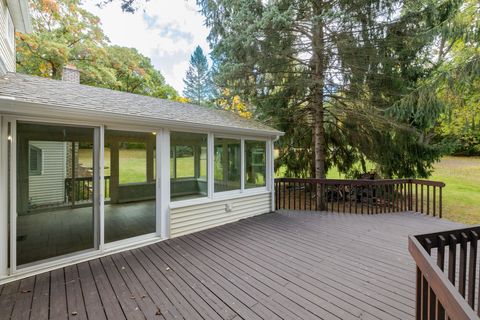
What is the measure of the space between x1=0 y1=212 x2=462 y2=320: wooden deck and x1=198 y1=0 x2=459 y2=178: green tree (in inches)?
160

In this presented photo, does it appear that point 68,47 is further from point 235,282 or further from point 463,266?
point 463,266

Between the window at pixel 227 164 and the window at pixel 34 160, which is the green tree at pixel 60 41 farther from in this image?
the window at pixel 227 164

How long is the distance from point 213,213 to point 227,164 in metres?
1.20

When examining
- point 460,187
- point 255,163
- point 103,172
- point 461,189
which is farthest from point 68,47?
point 460,187

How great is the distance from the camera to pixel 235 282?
9.71 feet

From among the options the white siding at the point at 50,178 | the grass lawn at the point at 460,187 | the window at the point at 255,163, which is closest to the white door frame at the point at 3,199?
the white siding at the point at 50,178

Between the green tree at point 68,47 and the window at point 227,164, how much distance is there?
11.0 metres

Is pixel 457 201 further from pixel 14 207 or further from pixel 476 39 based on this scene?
pixel 14 207

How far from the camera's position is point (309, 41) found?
6.92 m

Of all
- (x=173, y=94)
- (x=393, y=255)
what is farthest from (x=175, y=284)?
(x=173, y=94)

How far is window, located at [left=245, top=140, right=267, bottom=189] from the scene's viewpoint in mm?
6089

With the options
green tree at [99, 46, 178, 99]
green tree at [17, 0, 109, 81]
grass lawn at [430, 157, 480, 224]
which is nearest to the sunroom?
green tree at [17, 0, 109, 81]

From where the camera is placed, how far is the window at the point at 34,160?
3563mm

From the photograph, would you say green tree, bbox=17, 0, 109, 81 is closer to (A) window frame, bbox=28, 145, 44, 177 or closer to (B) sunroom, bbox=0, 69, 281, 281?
(B) sunroom, bbox=0, 69, 281, 281
